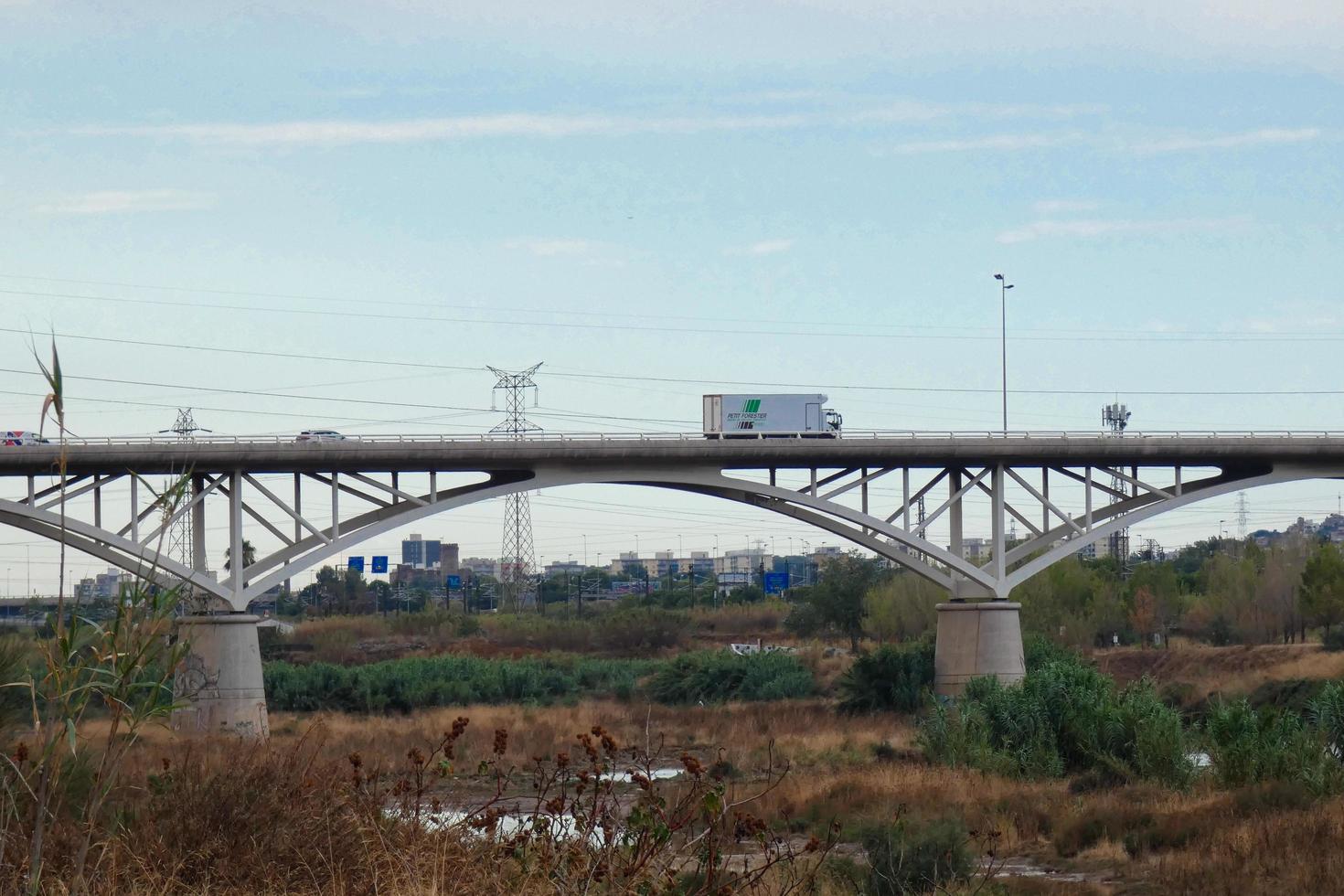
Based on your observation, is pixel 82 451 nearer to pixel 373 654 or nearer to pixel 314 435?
pixel 314 435

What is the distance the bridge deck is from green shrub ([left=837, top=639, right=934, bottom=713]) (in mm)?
6876

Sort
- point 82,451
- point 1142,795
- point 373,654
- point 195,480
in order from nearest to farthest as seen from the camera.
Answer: point 1142,795 → point 82,451 → point 195,480 → point 373,654

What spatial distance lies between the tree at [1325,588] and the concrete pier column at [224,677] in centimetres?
4771

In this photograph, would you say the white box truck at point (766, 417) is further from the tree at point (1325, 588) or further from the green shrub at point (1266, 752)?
the tree at point (1325, 588)

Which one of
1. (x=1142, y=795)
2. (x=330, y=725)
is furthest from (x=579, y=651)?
(x=1142, y=795)

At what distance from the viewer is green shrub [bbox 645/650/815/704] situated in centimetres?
5725

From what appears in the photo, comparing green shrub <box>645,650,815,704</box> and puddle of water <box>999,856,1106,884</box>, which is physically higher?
puddle of water <box>999,856,1106,884</box>

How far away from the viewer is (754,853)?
1933 centimetres

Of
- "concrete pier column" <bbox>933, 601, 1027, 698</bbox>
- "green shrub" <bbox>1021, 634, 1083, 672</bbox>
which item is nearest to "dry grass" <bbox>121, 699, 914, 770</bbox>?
"concrete pier column" <bbox>933, 601, 1027, 698</bbox>

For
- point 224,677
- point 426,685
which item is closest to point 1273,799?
point 224,677

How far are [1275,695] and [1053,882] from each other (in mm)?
26832

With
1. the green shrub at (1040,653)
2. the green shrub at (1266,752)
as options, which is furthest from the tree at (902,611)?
the green shrub at (1266,752)

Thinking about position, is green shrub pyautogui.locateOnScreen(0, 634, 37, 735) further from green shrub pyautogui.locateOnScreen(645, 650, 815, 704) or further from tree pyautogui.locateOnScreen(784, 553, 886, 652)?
tree pyautogui.locateOnScreen(784, 553, 886, 652)

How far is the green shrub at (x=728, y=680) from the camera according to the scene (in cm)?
5725
